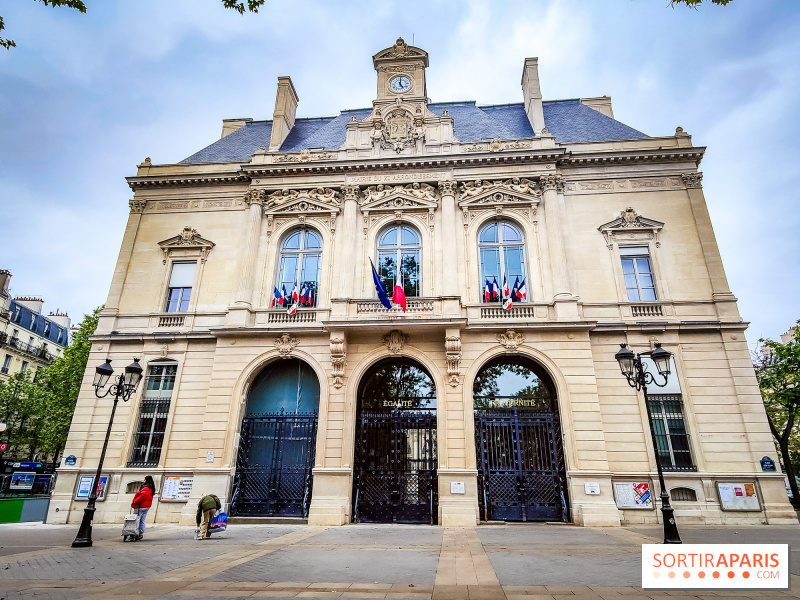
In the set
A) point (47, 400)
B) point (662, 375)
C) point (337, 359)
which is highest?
point (47, 400)

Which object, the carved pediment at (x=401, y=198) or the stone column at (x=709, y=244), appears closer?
the stone column at (x=709, y=244)

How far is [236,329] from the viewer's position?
17.6m

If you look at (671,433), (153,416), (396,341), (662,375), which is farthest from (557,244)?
(153,416)

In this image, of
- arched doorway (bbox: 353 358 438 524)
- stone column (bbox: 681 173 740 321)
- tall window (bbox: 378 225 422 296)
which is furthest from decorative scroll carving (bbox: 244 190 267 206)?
stone column (bbox: 681 173 740 321)

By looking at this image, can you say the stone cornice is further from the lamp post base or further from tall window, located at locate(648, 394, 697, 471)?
the lamp post base

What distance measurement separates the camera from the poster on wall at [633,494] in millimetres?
14922

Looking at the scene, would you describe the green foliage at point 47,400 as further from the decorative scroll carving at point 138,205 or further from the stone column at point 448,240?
the stone column at point 448,240

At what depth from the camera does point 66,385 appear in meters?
30.3

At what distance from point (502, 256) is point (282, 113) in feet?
43.4

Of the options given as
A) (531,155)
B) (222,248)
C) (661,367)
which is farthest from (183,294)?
(661,367)

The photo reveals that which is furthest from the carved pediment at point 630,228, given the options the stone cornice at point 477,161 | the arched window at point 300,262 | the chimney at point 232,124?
the chimney at point 232,124

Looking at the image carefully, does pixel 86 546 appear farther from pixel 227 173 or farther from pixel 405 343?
pixel 227 173

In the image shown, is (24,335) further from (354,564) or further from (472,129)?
(354,564)

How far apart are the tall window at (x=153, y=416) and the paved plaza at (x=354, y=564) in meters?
3.97
